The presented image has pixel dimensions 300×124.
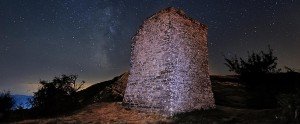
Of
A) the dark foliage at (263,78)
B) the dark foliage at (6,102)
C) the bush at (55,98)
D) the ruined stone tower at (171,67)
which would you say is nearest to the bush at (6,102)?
the dark foliage at (6,102)

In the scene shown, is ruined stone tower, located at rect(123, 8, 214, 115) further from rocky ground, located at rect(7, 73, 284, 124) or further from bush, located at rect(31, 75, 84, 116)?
bush, located at rect(31, 75, 84, 116)

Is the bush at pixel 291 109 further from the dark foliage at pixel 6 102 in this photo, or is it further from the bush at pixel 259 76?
the dark foliage at pixel 6 102

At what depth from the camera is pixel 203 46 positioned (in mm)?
14680

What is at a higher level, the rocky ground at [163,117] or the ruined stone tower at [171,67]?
the ruined stone tower at [171,67]

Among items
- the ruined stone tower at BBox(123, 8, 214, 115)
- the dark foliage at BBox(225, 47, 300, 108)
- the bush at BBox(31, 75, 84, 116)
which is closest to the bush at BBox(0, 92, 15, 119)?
the bush at BBox(31, 75, 84, 116)

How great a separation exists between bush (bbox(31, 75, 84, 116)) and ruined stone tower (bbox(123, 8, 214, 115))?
3845 mm

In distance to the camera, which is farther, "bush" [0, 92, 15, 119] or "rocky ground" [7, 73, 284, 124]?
"bush" [0, 92, 15, 119]

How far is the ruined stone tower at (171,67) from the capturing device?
42.4 ft

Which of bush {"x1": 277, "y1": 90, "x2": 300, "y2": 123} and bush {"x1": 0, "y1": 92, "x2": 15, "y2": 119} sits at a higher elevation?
bush {"x1": 0, "y1": 92, "x2": 15, "y2": 119}

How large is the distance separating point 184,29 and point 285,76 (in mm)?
12473

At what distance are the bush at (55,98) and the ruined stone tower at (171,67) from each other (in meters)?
3.85

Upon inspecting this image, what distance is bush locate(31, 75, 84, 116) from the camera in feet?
52.6

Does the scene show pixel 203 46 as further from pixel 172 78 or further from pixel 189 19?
pixel 172 78

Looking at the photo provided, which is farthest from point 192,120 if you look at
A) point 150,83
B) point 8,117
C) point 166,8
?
point 8,117
